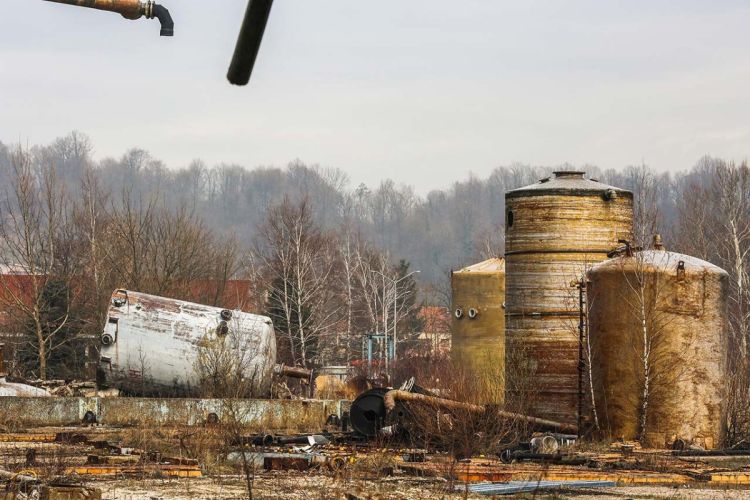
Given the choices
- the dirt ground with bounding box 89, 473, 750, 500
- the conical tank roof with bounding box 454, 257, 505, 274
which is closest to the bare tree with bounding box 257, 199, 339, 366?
the conical tank roof with bounding box 454, 257, 505, 274

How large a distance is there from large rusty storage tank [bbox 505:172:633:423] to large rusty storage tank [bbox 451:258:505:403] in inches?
447

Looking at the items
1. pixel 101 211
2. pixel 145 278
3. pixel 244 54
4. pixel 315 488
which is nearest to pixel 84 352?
pixel 145 278

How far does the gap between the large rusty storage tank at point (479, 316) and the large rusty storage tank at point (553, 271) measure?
37.2 ft

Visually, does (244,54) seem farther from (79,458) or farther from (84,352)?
(84,352)

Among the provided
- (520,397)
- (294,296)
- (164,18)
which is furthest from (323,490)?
(294,296)

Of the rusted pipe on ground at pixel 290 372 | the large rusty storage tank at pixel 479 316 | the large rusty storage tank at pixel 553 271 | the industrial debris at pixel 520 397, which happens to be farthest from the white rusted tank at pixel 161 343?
the large rusty storage tank at pixel 479 316

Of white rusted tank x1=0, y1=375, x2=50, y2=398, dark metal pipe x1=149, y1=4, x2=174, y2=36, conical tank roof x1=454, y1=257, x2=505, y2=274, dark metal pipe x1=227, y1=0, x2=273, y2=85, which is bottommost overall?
white rusted tank x1=0, y1=375, x2=50, y2=398

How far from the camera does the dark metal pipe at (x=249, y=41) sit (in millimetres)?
2066

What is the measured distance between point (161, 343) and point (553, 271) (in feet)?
29.7

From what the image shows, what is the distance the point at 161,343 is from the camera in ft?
87.4

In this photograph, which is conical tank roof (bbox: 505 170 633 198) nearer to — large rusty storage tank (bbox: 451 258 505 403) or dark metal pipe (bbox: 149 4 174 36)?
large rusty storage tank (bbox: 451 258 505 403)

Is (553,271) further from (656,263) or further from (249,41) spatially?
(249,41)

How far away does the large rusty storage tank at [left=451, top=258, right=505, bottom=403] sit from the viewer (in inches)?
1374

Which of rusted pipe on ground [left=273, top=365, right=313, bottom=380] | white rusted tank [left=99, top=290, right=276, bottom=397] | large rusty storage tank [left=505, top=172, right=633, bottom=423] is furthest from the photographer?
rusted pipe on ground [left=273, top=365, right=313, bottom=380]
